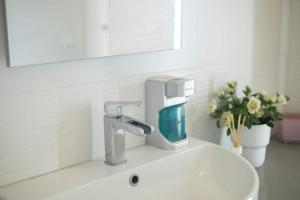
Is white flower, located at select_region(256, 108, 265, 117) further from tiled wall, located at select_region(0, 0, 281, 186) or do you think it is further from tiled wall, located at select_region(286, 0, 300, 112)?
tiled wall, located at select_region(286, 0, 300, 112)

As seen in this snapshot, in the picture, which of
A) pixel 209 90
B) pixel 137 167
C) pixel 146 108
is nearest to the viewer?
pixel 137 167

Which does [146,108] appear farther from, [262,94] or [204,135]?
[262,94]

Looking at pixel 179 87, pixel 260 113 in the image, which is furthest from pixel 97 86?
pixel 260 113

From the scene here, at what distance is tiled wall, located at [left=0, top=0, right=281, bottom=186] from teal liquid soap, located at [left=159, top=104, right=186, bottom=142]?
7 centimetres

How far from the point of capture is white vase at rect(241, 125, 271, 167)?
159 centimetres

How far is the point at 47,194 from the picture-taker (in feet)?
3.44

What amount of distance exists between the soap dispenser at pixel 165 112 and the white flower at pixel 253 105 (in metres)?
0.27

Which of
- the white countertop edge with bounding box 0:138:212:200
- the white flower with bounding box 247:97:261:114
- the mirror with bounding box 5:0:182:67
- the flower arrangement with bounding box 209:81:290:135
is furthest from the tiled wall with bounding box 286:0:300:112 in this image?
the white countertop edge with bounding box 0:138:212:200

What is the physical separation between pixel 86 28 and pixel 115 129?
0.28 meters

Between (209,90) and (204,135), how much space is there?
0.55 ft

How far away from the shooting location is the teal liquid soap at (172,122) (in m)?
1.38

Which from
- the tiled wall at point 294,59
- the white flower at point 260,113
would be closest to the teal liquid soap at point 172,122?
the white flower at point 260,113

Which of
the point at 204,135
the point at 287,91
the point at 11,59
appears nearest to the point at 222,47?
the point at 204,135

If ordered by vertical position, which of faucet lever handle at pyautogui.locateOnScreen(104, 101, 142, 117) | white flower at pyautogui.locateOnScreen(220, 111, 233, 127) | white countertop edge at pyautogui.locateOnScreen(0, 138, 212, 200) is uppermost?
faucet lever handle at pyautogui.locateOnScreen(104, 101, 142, 117)
